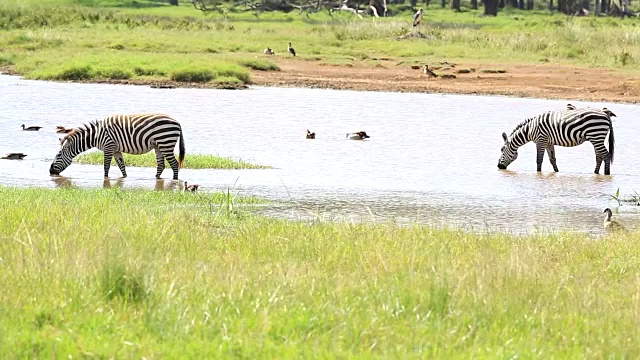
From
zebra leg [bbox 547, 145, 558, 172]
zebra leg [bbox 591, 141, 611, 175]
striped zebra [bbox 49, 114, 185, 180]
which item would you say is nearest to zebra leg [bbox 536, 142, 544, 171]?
zebra leg [bbox 547, 145, 558, 172]

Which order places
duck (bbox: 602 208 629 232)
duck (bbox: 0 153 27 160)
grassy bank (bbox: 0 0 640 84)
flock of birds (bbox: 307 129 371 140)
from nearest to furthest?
duck (bbox: 602 208 629 232), duck (bbox: 0 153 27 160), flock of birds (bbox: 307 129 371 140), grassy bank (bbox: 0 0 640 84)

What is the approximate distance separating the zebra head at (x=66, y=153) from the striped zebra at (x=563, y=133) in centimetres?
723

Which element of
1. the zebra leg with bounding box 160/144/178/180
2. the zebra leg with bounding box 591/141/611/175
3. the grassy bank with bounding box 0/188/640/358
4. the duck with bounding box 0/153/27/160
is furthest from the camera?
the zebra leg with bounding box 591/141/611/175

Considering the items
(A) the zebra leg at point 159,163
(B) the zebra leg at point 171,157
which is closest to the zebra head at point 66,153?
(A) the zebra leg at point 159,163

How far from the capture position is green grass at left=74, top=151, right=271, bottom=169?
19.1 metres

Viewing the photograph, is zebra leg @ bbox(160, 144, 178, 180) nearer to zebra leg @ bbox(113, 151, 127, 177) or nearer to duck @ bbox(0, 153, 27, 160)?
zebra leg @ bbox(113, 151, 127, 177)

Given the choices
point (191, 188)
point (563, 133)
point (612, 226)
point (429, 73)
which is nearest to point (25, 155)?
point (191, 188)

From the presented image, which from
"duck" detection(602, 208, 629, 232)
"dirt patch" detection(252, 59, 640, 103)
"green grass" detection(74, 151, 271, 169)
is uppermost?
"duck" detection(602, 208, 629, 232)

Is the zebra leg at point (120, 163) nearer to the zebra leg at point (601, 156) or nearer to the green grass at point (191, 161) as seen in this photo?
the green grass at point (191, 161)

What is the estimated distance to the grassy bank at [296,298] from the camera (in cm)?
611

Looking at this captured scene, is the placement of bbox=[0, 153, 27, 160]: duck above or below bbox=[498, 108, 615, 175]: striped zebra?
below

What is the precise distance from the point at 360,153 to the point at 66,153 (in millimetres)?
6108

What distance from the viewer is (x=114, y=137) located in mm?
17578

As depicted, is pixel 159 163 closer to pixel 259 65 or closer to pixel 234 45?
pixel 259 65
